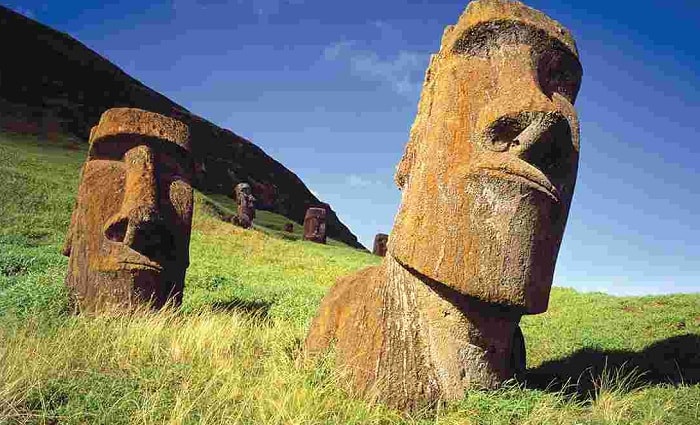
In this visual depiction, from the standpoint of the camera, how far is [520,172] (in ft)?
13.7

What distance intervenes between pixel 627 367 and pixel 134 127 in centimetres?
637

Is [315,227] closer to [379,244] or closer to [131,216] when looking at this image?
[379,244]

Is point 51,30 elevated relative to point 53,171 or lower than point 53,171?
elevated

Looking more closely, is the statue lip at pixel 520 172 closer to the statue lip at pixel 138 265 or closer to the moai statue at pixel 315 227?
the statue lip at pixel 138 265

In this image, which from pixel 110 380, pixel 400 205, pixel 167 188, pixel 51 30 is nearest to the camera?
pixel 110 380

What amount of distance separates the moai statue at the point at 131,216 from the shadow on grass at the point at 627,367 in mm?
4342

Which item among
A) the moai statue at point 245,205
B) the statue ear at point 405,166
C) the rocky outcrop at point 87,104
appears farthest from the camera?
the rocky outcrop at point 87,104

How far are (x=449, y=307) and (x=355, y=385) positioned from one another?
3.10 ft

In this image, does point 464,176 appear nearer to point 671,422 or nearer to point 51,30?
point 671,422

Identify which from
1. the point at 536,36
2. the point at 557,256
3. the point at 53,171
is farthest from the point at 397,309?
the point at 53,171

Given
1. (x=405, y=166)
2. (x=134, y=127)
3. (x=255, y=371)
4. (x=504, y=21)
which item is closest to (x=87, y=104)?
(x=134, y=127)

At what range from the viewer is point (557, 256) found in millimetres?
4613

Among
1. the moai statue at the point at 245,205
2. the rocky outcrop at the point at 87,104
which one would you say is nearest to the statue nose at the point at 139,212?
the moai statue at the point at 245,205

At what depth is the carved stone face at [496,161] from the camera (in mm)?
4203
